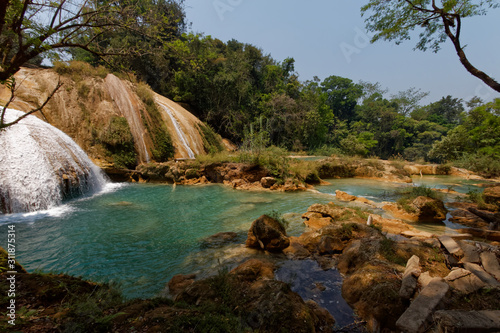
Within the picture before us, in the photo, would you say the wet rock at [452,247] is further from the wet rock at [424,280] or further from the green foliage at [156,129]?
the green foliage at [156,129]

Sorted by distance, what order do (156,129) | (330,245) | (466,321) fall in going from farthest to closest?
(156,129), (330,245), (466,321)

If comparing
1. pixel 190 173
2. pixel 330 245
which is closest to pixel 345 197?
pixel 330 245

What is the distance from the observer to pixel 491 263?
295cm

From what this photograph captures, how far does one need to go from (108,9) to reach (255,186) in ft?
29.3

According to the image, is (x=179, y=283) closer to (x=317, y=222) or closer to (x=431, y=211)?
(x=317, y=222)

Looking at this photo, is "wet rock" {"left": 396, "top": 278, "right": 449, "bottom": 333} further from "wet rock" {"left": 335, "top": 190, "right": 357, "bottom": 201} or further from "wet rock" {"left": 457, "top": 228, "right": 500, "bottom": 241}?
"wet rock" {"left": 335, "top": 190, "right": 357, "bottom": 201}

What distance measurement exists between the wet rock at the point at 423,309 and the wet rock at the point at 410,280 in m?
0.14

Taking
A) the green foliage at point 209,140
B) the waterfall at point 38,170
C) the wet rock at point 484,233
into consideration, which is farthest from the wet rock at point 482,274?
the green foliage at point 209,140

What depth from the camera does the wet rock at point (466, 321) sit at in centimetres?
174

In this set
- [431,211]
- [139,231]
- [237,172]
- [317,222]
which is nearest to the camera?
[139,231]

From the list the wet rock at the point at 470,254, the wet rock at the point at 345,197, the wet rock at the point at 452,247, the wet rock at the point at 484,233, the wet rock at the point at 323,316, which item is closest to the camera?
the wet rock at the point at 323,316

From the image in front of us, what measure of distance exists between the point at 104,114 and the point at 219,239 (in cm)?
1177

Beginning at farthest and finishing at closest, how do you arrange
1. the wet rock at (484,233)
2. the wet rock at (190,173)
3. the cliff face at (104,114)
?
the wet rock at (190,173)
the cliff face at (104,114)
the wet rock at (484,233)

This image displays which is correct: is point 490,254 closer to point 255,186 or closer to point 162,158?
point 255,186
